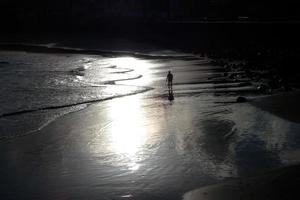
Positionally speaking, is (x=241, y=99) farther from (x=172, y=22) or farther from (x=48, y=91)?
(x=172, y=22)

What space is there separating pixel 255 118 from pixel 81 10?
74582 mm

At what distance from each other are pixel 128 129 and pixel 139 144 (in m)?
1.76

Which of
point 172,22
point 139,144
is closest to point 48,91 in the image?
point 139,144

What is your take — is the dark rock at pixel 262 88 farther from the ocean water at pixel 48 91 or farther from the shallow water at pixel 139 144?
the ocean water at pixel 48 91

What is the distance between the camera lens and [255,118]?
42.3ft

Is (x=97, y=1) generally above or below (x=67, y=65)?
above

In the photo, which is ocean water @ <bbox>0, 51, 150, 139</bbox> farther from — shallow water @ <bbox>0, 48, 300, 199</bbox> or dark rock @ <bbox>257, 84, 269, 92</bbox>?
dark rock @ <bbox>257, 84, 269, 92</bbox>

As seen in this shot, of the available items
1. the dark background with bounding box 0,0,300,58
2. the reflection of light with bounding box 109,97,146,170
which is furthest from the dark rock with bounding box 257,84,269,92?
the dark background with bounding box 0,0,300,58

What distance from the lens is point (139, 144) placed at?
1095cm

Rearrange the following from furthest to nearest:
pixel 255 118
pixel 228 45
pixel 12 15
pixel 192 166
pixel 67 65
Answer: pixel 12 15
pixel 228 45
pixel 67 65
pixel 255 118
pixel 192 166

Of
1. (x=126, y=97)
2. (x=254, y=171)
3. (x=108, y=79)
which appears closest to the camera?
(x=254, y=171)

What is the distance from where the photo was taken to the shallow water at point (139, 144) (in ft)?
27.6

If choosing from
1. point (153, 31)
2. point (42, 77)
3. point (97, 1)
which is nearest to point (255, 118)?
point (42, 77)

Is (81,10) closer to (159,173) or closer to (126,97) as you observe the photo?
(126,97)
